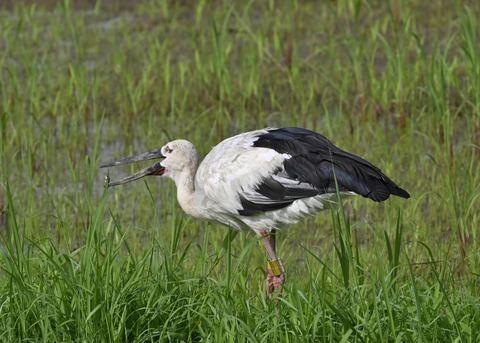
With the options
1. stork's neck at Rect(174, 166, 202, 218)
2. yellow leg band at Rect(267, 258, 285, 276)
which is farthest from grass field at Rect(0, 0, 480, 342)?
stork's neck at Rect(174, 166, 202, 218)

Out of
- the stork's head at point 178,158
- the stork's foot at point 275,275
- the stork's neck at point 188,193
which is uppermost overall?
the stork's head at point 178,158

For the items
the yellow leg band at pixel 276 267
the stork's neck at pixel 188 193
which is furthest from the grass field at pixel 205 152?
the stork's neck at pixel 188 193

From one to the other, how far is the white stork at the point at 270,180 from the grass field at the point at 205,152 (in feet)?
0.47

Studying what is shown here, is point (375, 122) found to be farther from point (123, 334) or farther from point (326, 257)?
point (123, 334)

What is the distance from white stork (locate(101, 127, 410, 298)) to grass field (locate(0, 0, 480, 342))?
14 centimetres

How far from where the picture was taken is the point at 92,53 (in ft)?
28.9

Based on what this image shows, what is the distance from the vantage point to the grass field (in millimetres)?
3789

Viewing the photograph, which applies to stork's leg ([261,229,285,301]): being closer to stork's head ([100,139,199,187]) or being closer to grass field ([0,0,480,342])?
grass field ([0,0,480,342])

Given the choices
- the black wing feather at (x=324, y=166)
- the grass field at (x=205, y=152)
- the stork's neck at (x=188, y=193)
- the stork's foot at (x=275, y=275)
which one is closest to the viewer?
the grass field at (x=205, y=152)

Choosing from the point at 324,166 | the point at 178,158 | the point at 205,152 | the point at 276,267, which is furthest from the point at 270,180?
the point at 205,152

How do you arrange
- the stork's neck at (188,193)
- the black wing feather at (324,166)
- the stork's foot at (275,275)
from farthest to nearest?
the stork's neck at (188,193) → the stork's foot at (275,275) → the black wing feather at (324,166)

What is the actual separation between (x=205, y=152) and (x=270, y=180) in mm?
2069

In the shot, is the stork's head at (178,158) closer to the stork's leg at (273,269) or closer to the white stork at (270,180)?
the white stork at (270,180)

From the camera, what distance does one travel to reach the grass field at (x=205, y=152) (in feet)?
12.4
